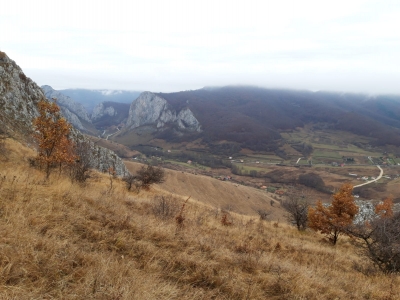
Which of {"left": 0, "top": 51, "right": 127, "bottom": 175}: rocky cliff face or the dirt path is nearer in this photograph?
{"left": 0, "top": 51, "right": 127, "bottom": 175}: rocky cliff face

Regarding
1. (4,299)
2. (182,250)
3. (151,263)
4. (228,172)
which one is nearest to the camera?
(4,299)

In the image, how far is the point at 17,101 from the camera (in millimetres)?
33469

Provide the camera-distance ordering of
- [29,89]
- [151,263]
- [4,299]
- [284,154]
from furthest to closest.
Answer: [284,154], [29,89], [151,263], [4,299]

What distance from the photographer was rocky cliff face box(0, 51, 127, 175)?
97.5 feet

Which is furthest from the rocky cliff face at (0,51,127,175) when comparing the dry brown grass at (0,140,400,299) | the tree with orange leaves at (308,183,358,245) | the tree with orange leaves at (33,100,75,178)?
the dry brown grass at (0,140,400,299)

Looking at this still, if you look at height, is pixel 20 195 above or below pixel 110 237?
above

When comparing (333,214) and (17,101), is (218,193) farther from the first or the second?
(17,101)

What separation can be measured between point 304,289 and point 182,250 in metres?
2.59

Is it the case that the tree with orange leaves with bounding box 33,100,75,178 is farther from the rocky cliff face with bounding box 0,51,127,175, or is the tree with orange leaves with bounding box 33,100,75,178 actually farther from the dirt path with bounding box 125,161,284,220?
the dirt path with bounding box 125,161,284,220

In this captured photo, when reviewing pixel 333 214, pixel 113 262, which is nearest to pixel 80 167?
pixel 113 262

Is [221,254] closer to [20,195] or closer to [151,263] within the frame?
[151,263]

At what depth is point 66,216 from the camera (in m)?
5.55

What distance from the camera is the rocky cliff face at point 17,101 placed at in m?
29.7

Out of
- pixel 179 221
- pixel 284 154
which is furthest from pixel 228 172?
pixel 179 221
